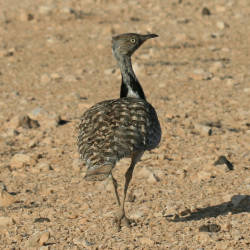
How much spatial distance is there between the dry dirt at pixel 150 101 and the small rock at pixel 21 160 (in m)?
0.01

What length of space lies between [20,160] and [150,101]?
2.70 m

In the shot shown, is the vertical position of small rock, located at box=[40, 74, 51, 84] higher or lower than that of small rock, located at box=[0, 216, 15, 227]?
Answer: lower

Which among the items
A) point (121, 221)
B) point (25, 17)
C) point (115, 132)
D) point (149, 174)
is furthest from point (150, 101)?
point (25, 17)

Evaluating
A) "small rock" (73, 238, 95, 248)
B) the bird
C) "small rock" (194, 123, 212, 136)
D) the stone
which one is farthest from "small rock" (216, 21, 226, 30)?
"small rock" (73, 238, 95, 248)

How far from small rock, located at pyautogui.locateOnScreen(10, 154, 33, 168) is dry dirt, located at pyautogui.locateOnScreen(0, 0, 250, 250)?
13mm

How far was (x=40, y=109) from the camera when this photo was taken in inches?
367

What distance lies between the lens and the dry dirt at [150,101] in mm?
6043

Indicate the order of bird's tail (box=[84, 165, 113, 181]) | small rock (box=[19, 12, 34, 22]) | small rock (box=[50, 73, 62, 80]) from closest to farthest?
bird's tail (box=[84, 165, 113, 181]), small rock (box=[50, 73, 62, 80]), small rock (box=[19, 12, 34, 22])

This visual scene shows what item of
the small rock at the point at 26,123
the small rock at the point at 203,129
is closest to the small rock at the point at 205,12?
the small rock at the point at 203,129

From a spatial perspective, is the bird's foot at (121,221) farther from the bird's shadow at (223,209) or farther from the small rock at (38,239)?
the small rock at (38,239)

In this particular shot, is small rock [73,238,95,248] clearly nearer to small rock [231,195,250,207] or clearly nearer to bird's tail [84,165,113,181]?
bird's tail [84,165,113,181]

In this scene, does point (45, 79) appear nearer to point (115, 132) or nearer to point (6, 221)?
point (6, 221)

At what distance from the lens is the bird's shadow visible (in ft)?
20.4

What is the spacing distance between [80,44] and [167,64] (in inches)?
83.3
